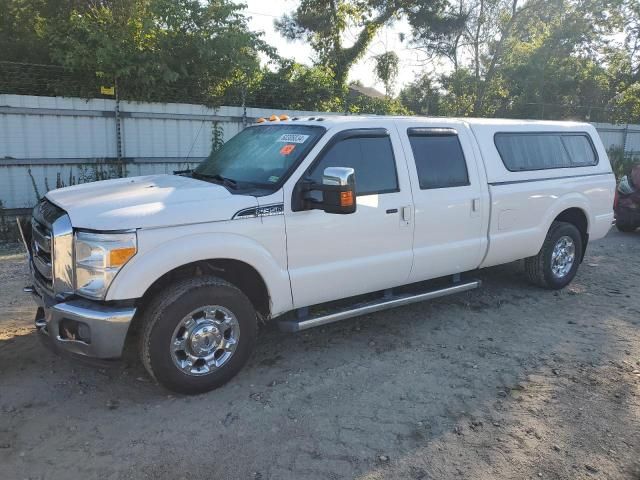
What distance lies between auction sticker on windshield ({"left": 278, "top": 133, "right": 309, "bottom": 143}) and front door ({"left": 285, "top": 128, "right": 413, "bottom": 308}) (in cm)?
22

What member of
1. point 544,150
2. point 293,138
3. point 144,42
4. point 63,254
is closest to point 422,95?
point 144,42

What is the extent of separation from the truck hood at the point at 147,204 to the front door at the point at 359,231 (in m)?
0.54

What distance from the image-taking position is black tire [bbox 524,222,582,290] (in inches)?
243

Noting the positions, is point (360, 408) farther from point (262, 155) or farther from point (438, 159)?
point (438, 159)

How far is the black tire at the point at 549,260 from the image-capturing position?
616 cm

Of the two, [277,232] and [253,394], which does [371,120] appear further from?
[253,394]

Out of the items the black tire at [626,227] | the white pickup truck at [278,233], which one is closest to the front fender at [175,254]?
the white pickup truck at [278,233]

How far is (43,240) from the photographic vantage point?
3793 millimetres

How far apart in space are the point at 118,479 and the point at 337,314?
2.01 m

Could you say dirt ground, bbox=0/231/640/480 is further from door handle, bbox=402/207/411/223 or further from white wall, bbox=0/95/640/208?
white wall, bbox=0/95/640/208

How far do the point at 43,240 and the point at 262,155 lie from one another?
5.82 feet

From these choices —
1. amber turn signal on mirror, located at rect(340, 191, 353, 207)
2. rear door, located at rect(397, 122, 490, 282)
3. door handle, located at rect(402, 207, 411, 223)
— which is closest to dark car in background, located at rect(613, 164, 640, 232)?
rear door, located at rect(397, 122, 490, 282)

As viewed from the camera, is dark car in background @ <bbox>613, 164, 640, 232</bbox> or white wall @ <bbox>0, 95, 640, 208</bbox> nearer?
white wall @ <bbox>0, 95, 640, 208</bbox>

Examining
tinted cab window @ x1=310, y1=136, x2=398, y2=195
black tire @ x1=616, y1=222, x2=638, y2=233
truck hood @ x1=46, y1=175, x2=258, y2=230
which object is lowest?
black tire @ x1=616, y1=222, x2=638, y2=233
